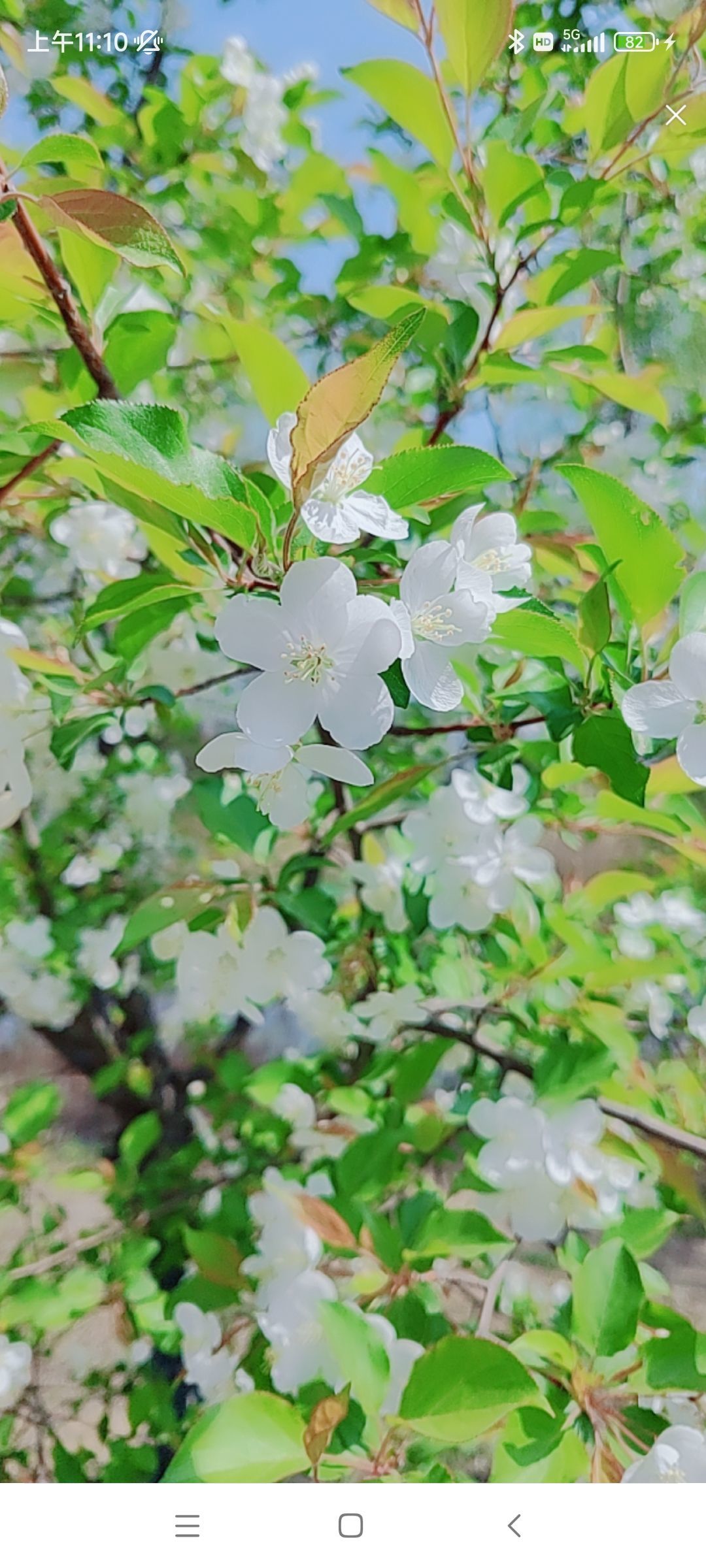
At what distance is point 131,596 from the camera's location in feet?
1.37

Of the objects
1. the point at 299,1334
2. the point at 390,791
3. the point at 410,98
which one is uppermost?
the point at 410,98

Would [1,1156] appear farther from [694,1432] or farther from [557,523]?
[557,523]

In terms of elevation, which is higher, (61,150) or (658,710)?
(61,150)

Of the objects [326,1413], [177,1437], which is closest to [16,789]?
[326,1413]

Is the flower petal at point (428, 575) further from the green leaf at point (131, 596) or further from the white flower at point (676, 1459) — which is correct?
the white flower at point (676, 1459)

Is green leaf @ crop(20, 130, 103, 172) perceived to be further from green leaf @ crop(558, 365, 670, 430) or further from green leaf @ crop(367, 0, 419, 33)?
green leaf @ crop(558, 365, 670, 430)

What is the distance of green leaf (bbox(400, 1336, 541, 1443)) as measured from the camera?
439 millimetres

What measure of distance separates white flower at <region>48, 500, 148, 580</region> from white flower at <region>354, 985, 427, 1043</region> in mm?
389

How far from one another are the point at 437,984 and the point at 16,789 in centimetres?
42

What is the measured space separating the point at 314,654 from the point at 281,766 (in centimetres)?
4

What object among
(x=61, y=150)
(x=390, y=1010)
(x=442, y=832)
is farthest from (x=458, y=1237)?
(x=61, y=150)

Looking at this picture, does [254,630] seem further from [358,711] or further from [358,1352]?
[358,1352]

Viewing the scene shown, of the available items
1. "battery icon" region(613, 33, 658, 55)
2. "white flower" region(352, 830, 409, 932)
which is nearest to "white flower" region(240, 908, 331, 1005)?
"white flower" region(352, 830, 409, 932)

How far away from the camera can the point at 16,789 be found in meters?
0.48
